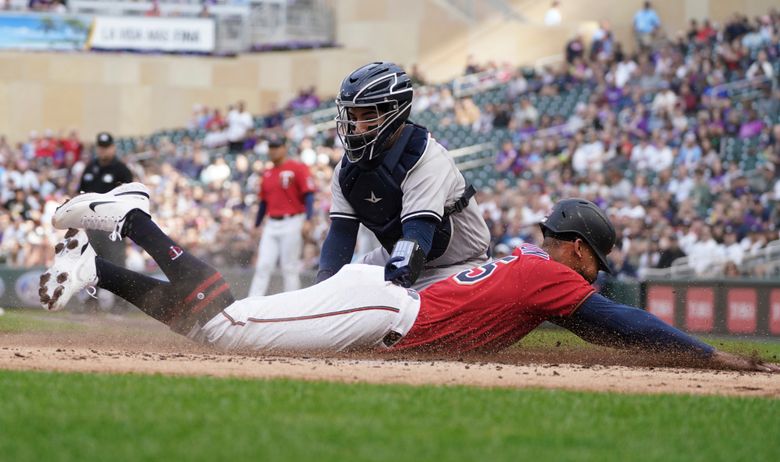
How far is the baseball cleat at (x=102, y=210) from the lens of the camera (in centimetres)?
709

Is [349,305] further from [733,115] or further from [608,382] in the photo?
[733,115]

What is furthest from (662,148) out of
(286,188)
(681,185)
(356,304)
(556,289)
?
(356,304)

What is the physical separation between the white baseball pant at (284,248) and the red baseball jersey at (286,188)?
135mm

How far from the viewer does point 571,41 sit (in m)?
25.9

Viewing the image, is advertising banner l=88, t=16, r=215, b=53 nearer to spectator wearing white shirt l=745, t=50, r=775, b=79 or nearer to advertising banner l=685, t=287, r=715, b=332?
spectator wearing white shirt l=745, t=50, r=775, b=79

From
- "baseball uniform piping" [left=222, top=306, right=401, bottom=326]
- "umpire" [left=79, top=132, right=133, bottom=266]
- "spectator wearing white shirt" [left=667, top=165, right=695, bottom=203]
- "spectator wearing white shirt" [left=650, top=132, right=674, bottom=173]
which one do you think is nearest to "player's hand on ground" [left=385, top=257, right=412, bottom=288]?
"baseball uniform piping" [left=222, top=306, right=401, bottom=326]

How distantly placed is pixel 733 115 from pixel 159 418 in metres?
16.0

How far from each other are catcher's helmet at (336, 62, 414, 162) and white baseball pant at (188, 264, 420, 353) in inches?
31.8

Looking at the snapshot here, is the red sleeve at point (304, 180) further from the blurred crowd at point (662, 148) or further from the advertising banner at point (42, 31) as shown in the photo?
the advertising banner at point (42, 31)

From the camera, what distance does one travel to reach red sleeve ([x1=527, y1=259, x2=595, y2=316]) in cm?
682

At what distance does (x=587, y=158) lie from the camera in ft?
64.8

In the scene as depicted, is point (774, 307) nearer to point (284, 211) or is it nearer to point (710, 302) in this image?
point (710, 302)

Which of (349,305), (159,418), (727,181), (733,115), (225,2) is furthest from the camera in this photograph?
(225,2)

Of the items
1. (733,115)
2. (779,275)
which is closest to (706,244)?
(779,275)
